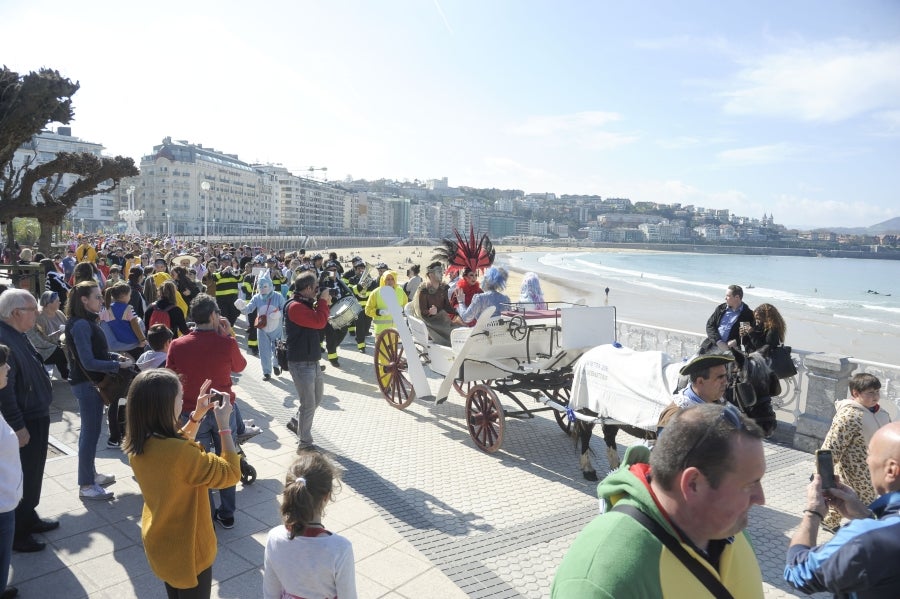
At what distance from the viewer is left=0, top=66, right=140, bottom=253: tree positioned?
66.8 ft

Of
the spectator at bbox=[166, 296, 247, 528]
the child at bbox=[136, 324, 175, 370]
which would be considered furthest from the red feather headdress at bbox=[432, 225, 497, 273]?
the spectator at bbox=[166, 296, 247, 528]

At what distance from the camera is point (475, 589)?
3.93 meters

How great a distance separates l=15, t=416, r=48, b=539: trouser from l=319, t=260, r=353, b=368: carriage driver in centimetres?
585

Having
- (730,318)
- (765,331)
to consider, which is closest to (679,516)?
(765,331)

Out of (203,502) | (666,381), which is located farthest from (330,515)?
(666,381)

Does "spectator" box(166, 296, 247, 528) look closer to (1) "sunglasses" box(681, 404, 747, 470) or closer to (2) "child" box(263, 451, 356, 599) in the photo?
(2) "child" box(263, 451, 356, 599)

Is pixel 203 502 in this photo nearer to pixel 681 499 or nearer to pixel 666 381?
pixel 681 499

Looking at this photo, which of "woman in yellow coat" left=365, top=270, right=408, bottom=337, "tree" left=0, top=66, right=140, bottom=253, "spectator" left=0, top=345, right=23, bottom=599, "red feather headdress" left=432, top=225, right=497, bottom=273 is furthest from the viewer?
"tree" left=0, top=66, right=140, bottom=253

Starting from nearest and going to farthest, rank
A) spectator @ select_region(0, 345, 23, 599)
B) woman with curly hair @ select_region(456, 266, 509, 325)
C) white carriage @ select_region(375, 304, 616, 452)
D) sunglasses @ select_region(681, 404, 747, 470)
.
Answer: sunglasses @ select_region(681, 404, 747, 470) → spectator @ select_region(0, 345, 23, 599) → white carriage @ select_region(375, 304, 616, 452) → woman with curly hair @ select_region(456, 266, 509, 325)

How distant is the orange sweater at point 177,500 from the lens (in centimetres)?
266

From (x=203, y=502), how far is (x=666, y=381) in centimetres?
361

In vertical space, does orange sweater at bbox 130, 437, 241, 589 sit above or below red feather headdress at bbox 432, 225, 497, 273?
below

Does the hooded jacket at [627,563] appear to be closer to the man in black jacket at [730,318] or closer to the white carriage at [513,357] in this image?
the white carriage at [513,357]

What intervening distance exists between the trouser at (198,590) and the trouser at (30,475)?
82.9 inches
